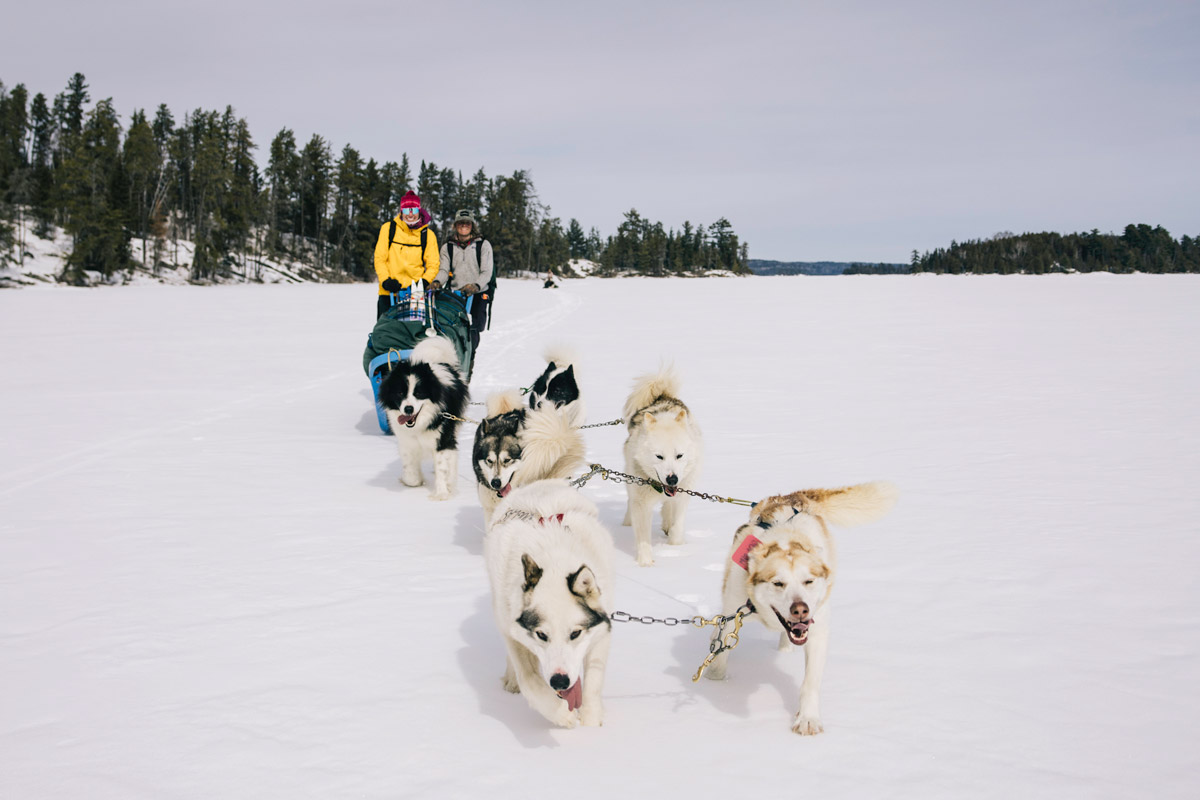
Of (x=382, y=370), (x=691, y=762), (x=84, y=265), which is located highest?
(x=84, y=265)

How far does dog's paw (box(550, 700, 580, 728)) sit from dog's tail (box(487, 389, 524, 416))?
2634 millimetres

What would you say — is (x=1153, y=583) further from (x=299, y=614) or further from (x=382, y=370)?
(x=382, y=370)

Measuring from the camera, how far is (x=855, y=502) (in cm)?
310

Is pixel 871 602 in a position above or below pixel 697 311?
below

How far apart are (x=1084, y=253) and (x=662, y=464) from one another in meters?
124

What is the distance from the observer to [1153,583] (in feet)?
12.2

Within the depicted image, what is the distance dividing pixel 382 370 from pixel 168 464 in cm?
206

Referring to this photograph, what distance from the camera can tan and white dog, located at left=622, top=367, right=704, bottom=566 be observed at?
4.23 m

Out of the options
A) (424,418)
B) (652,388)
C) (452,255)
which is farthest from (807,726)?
(452,255)

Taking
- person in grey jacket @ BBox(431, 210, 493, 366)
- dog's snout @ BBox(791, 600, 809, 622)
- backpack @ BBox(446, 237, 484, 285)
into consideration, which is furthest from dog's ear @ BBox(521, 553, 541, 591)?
backpack @ BBox(446, 237, 484, 285)

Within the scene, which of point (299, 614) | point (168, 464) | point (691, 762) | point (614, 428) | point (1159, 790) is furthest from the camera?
point (614, 428)

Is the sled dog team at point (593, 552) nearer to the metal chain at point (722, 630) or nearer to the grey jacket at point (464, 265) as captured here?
the metal chain at point (722, 630)

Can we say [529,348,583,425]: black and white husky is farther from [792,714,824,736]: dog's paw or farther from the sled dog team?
[792,714,824,736]: dog's paw

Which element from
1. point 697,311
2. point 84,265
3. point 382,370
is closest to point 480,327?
point 382,370
